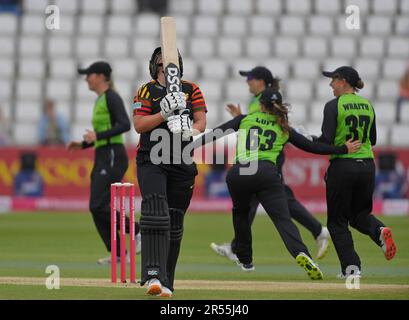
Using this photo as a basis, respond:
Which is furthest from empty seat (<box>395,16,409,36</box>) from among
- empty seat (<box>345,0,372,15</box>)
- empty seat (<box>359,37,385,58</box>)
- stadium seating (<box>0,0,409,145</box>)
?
empty seat (<box>345,0,372,15</box>)

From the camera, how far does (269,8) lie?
2453 cm

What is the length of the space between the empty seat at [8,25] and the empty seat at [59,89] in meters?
1.80

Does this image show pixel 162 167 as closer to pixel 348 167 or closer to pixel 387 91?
pixel 348 167

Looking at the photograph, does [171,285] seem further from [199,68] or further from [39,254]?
[199,68]

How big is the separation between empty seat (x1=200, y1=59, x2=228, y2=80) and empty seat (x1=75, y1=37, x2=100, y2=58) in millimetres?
2292

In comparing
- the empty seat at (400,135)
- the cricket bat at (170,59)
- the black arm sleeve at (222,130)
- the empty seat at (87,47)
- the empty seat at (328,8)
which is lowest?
the empty seat at (400,135)

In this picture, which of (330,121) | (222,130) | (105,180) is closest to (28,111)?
(105,180)

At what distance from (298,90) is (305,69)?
692 mm

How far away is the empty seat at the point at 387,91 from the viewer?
22.9 m

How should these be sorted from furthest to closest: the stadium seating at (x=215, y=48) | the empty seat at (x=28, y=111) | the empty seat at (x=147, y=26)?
the empty seat at (x=147, y=26) < the stadium seating at (x=215, y=48) < the empty seat at (x=28, y=111)

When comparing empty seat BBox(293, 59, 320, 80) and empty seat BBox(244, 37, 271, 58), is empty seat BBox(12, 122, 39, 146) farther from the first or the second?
empty seat BBox(293, 59, 320, 80)

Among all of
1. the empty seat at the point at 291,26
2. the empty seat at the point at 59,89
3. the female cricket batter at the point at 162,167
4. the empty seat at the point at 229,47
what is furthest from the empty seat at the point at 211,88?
the female cricket batter at the point at 162,167

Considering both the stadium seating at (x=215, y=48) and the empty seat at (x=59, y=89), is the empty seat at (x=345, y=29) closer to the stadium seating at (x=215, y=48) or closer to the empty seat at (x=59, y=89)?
the stadium seating at (x=215, y=48)

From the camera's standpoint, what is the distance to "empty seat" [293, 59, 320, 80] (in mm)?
23328
